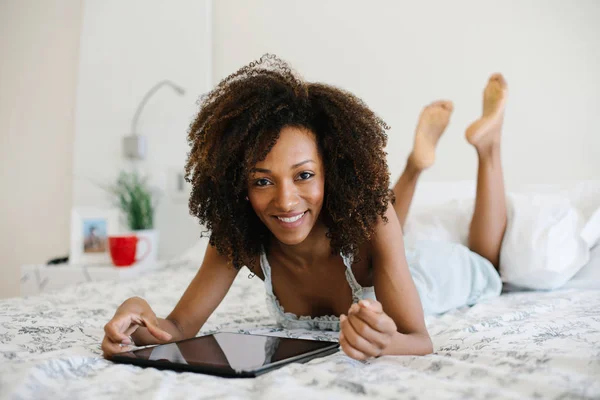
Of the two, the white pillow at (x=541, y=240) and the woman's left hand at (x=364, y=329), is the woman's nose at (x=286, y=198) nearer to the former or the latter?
the woman's left hand at (x=364, y=329)

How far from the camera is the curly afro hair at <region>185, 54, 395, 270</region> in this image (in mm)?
993

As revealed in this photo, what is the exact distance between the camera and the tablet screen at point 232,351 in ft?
2.54

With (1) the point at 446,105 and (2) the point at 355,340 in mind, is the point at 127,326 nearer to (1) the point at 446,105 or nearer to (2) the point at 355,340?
(2) the point at 355,340

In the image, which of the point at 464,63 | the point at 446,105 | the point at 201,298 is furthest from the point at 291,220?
the point at 464,63

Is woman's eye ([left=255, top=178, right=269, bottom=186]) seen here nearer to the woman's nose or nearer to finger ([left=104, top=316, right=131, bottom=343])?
the woman's nose

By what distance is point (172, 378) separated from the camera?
728 mm

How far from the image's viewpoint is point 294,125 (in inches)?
39.4

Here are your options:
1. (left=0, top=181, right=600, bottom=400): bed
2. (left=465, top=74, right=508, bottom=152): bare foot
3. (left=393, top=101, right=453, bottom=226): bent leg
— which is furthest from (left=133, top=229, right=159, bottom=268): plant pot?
(left=465, top=74, right=508, bottom=152): bare foot

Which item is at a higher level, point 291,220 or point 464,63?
point 464,63

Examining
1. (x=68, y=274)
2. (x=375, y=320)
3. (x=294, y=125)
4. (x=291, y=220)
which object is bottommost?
(x=68, y=274)

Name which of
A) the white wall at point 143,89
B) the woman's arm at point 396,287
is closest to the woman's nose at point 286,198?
the woman's arm at point 396,287

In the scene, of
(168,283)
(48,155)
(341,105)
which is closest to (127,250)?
(168,283)

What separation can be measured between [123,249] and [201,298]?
1.48m

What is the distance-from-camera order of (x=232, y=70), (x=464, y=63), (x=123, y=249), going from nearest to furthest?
(x=464, y=63)
(x=123, y=249)
(x=232, y=70)
